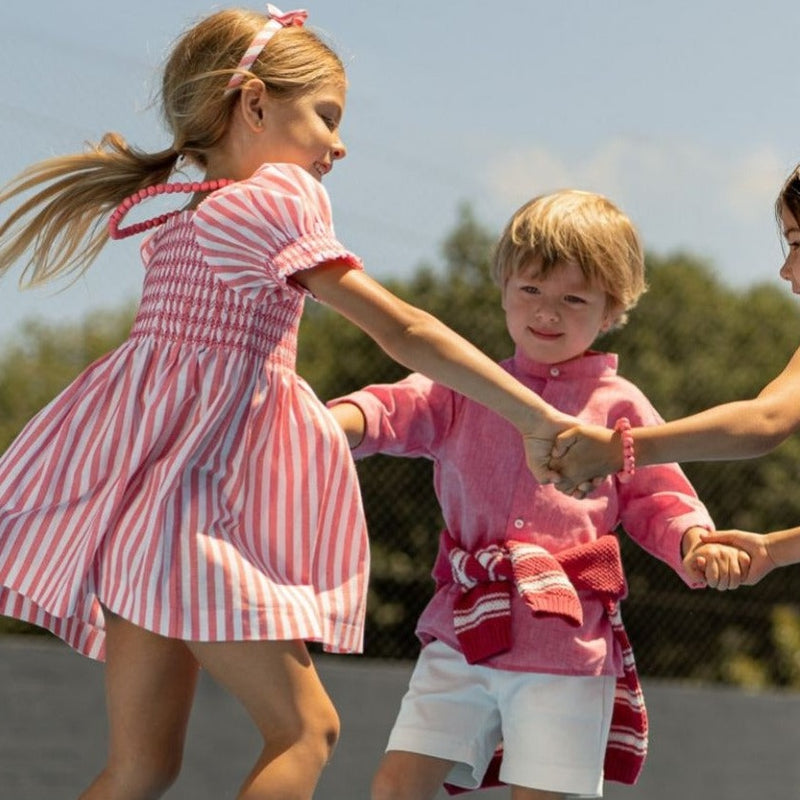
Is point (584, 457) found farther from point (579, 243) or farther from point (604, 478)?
point (579, 243)

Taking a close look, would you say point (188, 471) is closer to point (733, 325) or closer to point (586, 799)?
point (586, 799)

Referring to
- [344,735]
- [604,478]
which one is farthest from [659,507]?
[344,735]

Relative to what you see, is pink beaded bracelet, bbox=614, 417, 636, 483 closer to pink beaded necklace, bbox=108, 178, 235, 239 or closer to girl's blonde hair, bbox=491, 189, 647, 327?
girl's blonde hair, bbox=491, 189, 647, 327

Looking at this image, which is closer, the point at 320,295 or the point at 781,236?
the point at 320,295

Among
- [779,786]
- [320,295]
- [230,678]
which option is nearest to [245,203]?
[320,295]

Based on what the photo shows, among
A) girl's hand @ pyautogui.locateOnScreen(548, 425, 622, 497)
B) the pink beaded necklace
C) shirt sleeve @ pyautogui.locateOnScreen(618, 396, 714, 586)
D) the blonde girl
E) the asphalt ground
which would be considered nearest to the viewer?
the blonde girl

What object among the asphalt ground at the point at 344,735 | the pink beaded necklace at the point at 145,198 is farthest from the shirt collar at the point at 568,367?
the asphalt ground at the point at 344,735

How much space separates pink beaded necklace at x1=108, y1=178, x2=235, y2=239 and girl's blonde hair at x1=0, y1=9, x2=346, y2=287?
3 centimetres

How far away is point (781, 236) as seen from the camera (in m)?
2.25

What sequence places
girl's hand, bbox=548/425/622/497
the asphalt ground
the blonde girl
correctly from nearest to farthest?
the blonde girl → girl's hand, bbox=548/425/622/497 → the asphalt ground

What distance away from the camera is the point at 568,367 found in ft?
7.29

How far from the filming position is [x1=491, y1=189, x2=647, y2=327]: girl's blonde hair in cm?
216

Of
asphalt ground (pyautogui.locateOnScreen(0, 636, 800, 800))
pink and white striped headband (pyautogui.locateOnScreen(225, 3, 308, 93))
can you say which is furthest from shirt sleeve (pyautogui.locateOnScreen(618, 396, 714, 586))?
asphalt ground (pyautogui.locateOnScreen(0, 636, 800, 800))

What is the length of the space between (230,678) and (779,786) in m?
4.21
